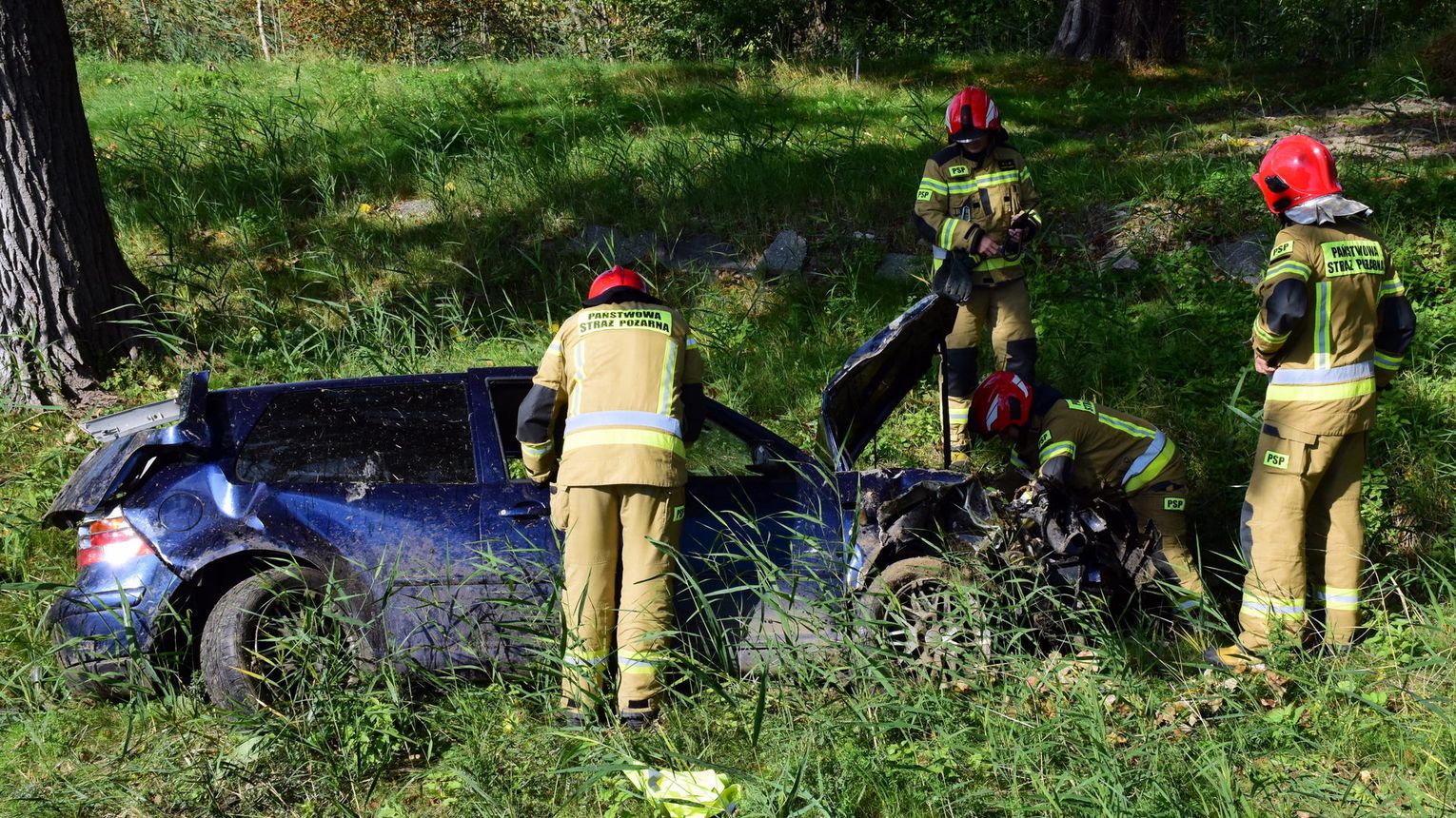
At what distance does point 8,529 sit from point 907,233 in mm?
6077

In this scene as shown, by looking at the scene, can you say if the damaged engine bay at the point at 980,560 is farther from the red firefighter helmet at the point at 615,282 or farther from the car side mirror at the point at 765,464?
the red firefighter helmet at the point at 615,282

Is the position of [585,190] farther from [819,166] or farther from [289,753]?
[289,753]

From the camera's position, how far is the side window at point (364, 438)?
4309 millimetres

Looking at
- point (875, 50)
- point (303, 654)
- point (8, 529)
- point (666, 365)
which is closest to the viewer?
point (303, 654)

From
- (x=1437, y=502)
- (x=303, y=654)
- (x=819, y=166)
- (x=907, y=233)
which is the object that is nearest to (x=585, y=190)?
(x=819, y=166)

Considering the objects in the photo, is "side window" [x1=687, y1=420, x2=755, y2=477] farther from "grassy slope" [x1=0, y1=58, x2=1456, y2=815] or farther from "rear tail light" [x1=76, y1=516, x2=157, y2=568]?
"rear tail light" [x1=76, y1=516, x2=157, y2=568]

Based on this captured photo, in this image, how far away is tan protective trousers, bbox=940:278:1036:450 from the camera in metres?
6.34

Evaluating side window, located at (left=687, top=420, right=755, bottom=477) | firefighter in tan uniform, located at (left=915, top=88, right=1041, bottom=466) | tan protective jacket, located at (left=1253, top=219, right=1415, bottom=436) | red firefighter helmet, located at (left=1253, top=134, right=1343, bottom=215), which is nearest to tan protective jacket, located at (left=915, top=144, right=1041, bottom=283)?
firefighter in tan uniform, located at (left=915, top=88, right=1041, bottom=466)

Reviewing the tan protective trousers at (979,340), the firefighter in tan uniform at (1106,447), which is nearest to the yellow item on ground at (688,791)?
the firefighter in tan uniform at (1106,447)

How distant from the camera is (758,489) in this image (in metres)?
4.53

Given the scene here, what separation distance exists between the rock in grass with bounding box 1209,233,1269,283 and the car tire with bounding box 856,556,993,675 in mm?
4296

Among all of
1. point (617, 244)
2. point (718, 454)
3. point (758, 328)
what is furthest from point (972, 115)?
point (617, 244)

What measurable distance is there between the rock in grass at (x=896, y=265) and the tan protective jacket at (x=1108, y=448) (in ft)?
9.91

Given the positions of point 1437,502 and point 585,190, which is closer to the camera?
point 1437,502
